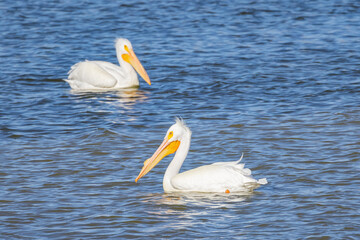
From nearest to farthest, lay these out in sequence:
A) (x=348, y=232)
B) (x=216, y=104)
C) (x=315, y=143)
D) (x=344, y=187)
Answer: (x=348, y=232) < (x=344, y=187) < (x=315, y=143) < (x=216, y=104)

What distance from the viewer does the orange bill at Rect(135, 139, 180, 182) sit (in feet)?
24.2

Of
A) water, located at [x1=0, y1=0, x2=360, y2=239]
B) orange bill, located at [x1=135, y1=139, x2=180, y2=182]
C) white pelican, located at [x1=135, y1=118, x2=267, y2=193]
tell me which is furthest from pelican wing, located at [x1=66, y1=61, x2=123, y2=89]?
white pelican, located at [x1=135, y1=118, x2=267, y2=193]

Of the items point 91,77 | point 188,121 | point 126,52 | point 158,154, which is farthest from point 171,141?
point 126,52

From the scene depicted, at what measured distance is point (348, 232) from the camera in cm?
609

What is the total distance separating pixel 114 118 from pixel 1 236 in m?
4.07

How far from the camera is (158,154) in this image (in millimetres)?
7488

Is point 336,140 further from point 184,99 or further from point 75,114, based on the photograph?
point 75,114

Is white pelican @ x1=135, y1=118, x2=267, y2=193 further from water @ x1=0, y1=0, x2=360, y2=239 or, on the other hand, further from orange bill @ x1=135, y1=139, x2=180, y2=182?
water @ x1=0, y1=0, x2=360, y2=239

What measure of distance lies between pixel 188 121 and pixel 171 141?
2.23 meters

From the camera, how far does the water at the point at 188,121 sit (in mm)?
6531

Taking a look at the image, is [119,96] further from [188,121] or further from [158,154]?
[158,154]

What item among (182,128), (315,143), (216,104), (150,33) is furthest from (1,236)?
(150,33)

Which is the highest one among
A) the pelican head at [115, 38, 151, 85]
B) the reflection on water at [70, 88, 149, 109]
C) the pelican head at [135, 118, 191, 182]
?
the pelican head at [135, 118, 191, 182]

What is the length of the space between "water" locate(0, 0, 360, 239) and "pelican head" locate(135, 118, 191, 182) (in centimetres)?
20
